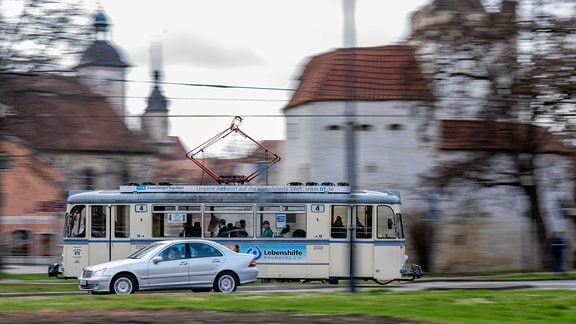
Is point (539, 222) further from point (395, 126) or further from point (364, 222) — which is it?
point (395, 126)

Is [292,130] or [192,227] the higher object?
[292,130]

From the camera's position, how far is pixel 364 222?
31156 millimetres

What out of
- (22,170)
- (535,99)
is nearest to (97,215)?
(22,170)

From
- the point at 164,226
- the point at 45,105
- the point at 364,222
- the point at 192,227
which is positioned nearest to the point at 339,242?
the point at 364,222

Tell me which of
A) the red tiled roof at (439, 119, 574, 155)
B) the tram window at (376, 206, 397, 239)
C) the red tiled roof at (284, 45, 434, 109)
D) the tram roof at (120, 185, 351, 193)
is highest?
the red tiled roof at (284, 45, 434, 109)

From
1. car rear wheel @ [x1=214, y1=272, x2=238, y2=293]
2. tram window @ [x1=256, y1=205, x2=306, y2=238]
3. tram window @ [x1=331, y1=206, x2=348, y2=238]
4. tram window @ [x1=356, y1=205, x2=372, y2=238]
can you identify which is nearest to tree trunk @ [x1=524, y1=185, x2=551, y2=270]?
tram window @ [x1=356, y1=205, x2=372, y2=238]

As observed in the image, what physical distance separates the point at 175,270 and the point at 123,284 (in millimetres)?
1310

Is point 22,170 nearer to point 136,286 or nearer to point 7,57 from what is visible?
point 7,57

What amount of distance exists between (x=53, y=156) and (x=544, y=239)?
1946 centimetres

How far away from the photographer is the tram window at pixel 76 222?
103 feet

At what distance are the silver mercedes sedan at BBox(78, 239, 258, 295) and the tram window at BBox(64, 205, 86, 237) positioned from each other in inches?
210

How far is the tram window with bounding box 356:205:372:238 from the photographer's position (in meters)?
31.1

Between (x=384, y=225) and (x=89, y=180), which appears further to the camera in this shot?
(x=89, y=180)

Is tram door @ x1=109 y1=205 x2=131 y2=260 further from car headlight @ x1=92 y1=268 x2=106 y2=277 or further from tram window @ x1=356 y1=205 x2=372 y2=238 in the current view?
tram window @ x1=356 y1=205 x2=372 y2=238
